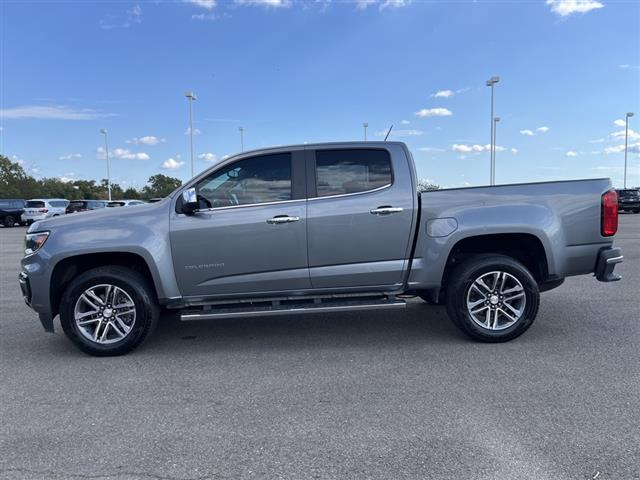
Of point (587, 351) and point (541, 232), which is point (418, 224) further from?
point (587, 351)

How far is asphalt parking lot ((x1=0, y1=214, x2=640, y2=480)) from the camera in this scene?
276 centimetres

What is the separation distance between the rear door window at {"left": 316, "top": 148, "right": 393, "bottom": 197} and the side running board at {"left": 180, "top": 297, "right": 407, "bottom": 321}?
3.55ft

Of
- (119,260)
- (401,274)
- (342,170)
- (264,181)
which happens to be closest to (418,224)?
(401,274)

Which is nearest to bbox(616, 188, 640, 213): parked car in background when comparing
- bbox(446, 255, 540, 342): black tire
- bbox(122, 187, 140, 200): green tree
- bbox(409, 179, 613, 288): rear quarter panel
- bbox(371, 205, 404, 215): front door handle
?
bbox(409, 179, 613, 288): rear quarter panel

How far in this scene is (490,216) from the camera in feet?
15.5

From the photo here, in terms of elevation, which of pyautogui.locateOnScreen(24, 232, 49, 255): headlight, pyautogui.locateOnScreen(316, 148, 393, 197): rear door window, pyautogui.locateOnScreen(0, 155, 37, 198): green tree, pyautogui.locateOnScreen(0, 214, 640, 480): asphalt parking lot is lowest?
pyautogui.locateOnScreen(0, 214, 640, 480): asphalt parking lot

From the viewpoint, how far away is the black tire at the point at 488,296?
185 inches

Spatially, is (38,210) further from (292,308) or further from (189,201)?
(292,308)

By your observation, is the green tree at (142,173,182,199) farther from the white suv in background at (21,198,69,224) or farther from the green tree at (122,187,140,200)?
the white suv in background at (21,198,69,224)

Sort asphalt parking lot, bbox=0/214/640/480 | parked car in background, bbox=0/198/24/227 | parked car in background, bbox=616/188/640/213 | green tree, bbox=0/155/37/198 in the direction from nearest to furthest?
asphalt parking lot, bbox=0/214/640/480 < parked car in background, bbox=0/198/24/227 < parked car in background, bbox=616/188/640/213 < green tree, bbox=0/155/37/198

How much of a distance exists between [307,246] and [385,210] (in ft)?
2.74

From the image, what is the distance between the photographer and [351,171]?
4.83 m

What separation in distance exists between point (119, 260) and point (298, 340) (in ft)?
6.47

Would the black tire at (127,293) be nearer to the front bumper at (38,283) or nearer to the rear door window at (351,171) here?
the front bumper at (38,283)
